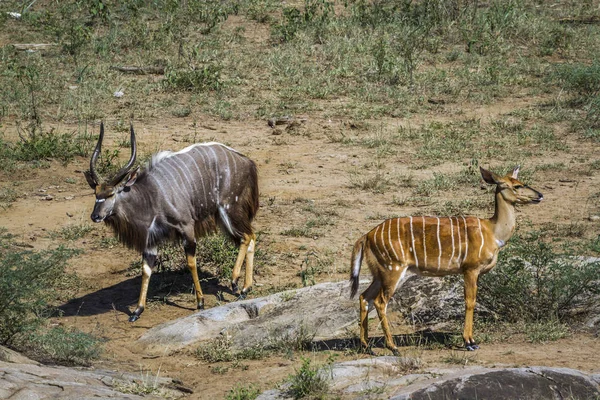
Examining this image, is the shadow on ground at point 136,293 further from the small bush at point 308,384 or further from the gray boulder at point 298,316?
the small bush at point 308,384

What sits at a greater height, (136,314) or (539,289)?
(539,289)

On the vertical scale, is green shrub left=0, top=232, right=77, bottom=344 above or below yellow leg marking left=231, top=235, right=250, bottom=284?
above

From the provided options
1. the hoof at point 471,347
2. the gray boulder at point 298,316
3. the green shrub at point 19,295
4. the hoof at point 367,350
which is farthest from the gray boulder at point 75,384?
the hoof at point 471,347

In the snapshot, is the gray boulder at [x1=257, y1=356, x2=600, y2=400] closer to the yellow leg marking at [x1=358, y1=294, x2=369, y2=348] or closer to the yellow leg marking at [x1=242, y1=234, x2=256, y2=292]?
the yellow leg marking at [x1=358, y1=294, x2=369, y2=348]

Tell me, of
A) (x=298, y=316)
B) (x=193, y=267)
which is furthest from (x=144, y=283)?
(x=298, y=316)

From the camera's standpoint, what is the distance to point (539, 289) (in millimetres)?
7480

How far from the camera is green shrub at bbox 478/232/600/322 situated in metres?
7.36

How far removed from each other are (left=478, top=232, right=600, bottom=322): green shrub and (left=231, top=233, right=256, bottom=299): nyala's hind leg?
2593 millimetres

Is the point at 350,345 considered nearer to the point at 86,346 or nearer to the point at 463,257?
the point at 463,257

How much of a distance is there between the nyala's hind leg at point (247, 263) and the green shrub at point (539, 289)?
259 cm

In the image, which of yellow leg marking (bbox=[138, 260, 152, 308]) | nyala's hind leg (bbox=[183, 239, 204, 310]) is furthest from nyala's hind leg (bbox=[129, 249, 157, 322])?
nyala's hind leg (bbox=[183, 239, 204, 310])

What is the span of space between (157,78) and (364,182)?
5.20 metres

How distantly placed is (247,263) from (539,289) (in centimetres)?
314

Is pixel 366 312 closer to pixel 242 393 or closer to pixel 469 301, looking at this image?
pixel 469 301
